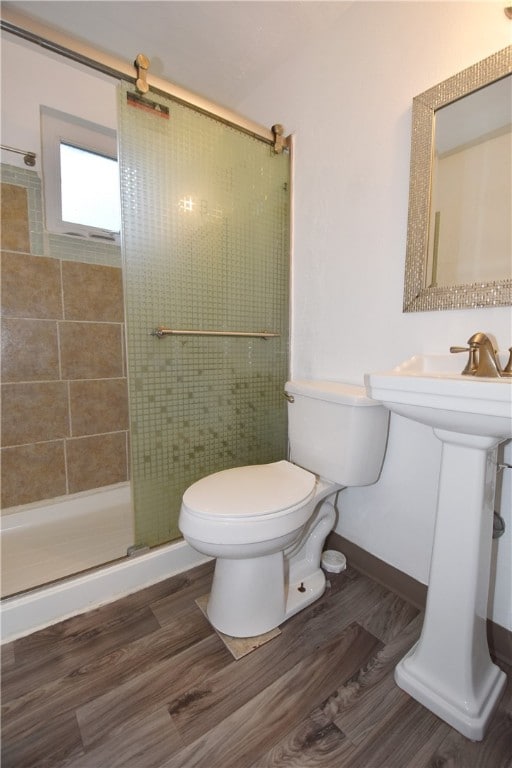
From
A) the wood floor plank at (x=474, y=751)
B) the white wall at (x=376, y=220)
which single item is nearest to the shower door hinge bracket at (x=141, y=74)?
the white wall at (x=376, y=220)

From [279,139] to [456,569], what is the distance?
71.4 inches

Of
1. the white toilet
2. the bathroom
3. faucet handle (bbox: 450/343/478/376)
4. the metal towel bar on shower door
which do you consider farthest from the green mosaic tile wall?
faucet handle (bbox: 450/343/478/376)

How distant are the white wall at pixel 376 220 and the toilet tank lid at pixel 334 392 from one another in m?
0.10

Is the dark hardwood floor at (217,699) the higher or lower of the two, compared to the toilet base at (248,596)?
lower

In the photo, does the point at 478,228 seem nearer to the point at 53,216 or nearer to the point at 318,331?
the point at 318,331

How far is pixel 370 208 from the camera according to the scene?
1319mm

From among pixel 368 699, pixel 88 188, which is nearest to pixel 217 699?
pixel 368 699

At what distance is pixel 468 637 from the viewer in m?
0.87

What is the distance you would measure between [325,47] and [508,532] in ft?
6.40

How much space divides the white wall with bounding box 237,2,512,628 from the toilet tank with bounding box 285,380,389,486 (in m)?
0.11

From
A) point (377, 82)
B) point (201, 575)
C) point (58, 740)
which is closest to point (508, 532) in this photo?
point (201, 575)

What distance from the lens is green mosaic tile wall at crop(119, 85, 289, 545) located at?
127 centimetres

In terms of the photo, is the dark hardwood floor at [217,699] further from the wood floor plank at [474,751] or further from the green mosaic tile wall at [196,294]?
the green mosaic tile wall at [196,294]

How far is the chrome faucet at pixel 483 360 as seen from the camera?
91cm
